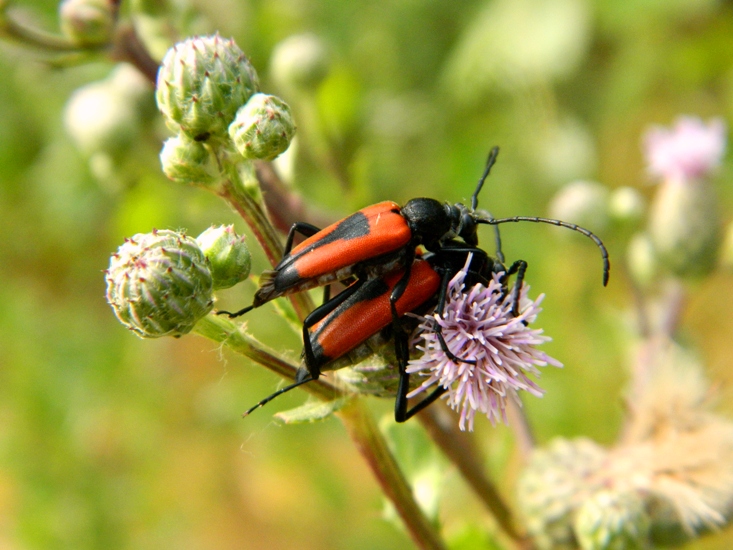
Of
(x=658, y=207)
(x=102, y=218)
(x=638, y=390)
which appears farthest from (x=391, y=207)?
(x=102, y=218)

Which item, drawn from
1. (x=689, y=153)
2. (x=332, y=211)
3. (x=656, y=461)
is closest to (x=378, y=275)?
(x=656, y=461)

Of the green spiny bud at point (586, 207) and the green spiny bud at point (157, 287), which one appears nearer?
the green spiny bud at point (157, 287)

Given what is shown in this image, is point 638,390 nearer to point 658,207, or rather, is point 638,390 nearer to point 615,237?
point 615,237

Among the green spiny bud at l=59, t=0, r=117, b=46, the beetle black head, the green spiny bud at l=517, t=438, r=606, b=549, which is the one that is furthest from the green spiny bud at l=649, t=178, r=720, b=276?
the green spiny bud at l=59, t=0, r=117, b=46

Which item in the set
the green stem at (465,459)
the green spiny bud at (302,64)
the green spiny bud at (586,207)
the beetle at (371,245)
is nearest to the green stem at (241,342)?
the beetle at (371,245)

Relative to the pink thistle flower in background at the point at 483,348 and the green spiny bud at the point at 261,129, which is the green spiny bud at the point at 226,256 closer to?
the green spiny bud at the point at 261,129

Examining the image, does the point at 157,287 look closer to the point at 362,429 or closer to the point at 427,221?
the point at 362,429
